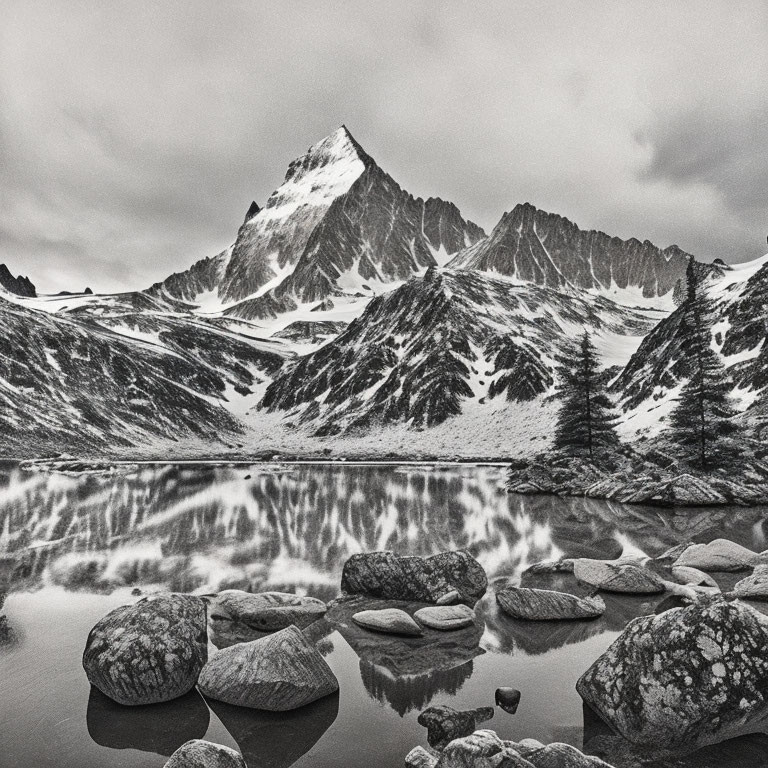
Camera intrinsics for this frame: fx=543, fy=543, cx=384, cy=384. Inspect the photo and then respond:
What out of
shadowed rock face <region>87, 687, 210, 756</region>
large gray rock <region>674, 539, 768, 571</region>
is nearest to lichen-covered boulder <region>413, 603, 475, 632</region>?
shadowed rock face <region>87, 687, 210, 756</region>

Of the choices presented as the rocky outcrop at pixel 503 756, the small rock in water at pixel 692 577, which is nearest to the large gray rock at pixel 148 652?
the rocky outcrop at pixel 503 756

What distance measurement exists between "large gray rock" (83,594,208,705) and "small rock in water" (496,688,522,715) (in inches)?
201

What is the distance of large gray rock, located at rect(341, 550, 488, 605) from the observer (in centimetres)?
1441

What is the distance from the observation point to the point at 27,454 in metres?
83.2

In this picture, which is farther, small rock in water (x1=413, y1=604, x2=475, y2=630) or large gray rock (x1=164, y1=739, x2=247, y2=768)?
small rock in water (x1=413, y1=604, x2=475, y2=630)

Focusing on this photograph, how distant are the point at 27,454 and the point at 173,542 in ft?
252

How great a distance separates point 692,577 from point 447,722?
11.0 m

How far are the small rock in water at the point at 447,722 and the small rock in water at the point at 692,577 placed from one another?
31.9 ft

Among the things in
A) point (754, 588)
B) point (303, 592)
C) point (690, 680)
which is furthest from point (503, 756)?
point (754, 588)

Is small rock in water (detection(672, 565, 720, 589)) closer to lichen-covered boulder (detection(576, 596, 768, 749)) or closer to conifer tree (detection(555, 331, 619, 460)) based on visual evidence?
lichen-covered boulder (detection(576, 596, 768, 749))

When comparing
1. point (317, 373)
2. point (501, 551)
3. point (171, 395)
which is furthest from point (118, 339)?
point (501, 551)

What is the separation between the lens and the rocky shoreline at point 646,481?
33.5m

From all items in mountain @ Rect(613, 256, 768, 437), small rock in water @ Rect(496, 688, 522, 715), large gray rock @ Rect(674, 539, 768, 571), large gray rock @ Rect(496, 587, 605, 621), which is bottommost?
small rock in water @ Rect(496, 688, 522, 715)

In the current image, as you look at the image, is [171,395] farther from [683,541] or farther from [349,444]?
[683,541]
